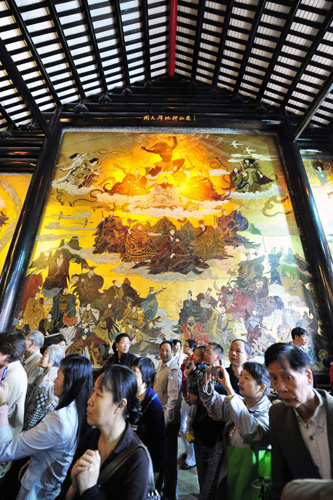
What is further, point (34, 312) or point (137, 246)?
point (137, 246)

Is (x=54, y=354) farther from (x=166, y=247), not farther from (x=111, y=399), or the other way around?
(x=166, y=247)

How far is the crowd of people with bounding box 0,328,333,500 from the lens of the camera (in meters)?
1.41

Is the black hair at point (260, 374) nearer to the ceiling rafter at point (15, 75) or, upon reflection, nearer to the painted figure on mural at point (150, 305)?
the painted figure on mural at point (150, 305)

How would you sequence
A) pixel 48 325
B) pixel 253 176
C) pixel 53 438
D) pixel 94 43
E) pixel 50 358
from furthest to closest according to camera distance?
pixel 253 176 → pixel 94 43 → pixel 48 325 → pixel 50 358 → pixel 53 438

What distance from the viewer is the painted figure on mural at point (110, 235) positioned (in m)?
7.80

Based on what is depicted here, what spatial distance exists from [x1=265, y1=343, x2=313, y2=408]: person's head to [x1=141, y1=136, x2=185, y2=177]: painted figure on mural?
7699 mm

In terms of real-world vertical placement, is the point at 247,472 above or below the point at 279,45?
below

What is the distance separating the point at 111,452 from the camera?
1.47m

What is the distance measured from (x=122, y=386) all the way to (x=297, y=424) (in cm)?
96

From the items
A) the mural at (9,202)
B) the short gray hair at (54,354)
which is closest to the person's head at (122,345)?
the short gray hair at (54,354)

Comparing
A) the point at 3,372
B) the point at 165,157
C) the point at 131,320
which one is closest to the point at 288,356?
the point at 3,372

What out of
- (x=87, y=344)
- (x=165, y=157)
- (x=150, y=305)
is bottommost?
(x=87, y=344)

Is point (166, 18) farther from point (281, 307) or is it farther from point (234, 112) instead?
point (281, 307)

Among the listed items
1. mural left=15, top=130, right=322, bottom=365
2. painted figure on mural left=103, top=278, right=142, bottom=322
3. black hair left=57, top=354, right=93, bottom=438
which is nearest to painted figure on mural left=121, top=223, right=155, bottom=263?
mural left=15, top=130, right=322, bottom=365
